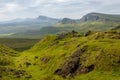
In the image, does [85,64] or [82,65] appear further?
[82,65]

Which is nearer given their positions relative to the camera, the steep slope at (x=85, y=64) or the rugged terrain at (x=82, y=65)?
the steep slope at (x=85, y=64)

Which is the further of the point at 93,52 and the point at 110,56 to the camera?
the point at 93,52

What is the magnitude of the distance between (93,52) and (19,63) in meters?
56.4

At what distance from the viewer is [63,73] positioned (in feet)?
348

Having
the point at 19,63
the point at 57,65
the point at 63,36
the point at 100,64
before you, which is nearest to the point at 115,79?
the point at 100,64

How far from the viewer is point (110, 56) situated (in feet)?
317

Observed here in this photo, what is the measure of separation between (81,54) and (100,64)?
1629 cm

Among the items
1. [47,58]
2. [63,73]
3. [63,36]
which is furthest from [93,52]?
[63,36]

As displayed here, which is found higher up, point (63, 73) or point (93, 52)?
point (93, 52)

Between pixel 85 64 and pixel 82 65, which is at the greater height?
pixel 85 64

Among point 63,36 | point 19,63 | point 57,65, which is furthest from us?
point 63,36

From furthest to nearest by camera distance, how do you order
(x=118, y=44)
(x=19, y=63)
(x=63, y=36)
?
(x=63, y=36) < (x=19, y=63) < (x=118, y=44)

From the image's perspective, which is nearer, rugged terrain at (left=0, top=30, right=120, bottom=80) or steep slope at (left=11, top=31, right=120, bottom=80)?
steep slope at (left=11, top=31, right=120, bottom=80)

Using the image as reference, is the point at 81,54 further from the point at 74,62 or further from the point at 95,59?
the point at 95,59
